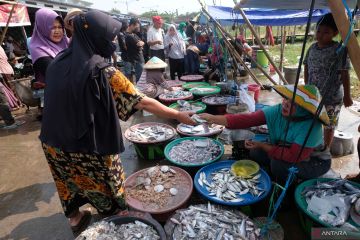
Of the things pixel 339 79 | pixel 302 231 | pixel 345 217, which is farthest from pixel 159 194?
pixel 339 79

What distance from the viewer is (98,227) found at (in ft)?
7.48

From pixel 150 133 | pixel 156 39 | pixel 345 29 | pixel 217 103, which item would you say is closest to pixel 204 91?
pixel 217 103

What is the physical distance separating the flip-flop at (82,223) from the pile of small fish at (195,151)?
54.9 inches

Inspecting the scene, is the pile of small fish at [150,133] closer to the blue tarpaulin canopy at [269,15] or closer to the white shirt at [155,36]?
the blue tarpaulin canopy at [269,15]

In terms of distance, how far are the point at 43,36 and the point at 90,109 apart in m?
2.40

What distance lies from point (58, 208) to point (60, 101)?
2.02m

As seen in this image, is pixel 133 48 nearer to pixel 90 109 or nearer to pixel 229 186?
pixel 229 186

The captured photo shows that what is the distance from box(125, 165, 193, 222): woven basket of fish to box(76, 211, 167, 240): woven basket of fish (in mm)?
378

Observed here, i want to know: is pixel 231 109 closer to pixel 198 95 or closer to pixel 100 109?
pixel 198 95

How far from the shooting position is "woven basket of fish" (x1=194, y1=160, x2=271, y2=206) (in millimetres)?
2760

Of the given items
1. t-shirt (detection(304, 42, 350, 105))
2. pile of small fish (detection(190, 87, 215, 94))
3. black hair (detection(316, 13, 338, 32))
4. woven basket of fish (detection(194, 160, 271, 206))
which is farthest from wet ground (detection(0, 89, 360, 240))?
pile of small fish (detection(190, 87, 215, 94))

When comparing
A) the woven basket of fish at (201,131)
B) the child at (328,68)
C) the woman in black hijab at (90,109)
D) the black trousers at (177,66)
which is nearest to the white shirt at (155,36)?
the black trousers at (177,66)

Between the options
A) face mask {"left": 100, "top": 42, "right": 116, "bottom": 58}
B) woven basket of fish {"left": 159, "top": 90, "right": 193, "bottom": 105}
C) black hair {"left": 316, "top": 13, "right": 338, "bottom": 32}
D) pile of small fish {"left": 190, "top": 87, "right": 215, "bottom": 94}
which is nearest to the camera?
face mask {"left": 100, "top": 42, "right": 116, "bottom": 58}

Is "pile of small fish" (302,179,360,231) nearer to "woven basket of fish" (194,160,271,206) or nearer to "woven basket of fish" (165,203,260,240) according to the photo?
"woven basket of fish" (194,160,271,206)
